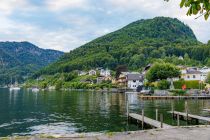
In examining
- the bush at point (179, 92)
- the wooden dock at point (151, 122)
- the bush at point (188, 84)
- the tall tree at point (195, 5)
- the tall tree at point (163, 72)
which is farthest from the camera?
the bush at point (188, 84)

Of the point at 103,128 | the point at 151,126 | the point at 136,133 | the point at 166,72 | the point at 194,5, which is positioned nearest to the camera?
the point at 194,5

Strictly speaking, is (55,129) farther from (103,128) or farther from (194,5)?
(194,5)

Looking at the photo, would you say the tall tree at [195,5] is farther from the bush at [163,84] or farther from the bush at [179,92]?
the bush at [163,84]

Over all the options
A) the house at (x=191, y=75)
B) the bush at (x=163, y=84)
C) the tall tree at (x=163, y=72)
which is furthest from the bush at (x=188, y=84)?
the house at (x=191, y=75)

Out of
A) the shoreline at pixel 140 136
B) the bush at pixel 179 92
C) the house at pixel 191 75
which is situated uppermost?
the house at pixel 191 75

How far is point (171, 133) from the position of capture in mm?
24953

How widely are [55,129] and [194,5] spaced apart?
39.1 m

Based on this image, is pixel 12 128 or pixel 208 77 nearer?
pixel 12 128

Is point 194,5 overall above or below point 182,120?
above

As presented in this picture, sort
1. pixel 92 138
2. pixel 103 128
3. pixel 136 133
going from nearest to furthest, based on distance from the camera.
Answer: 1. pixel 92 138
2. pixel 136 133
3. pixel 103 128

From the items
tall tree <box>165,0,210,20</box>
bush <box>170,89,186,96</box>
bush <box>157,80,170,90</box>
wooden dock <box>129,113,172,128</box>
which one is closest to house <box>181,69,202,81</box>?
bush <box>157,80,170,90</box>

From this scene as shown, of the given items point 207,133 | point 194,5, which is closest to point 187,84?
point 207,133

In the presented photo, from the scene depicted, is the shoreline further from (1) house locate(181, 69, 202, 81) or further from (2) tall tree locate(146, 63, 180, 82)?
(1) house locate(181, 69, 202, 81)

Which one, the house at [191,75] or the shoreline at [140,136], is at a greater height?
the house at [191,75]
